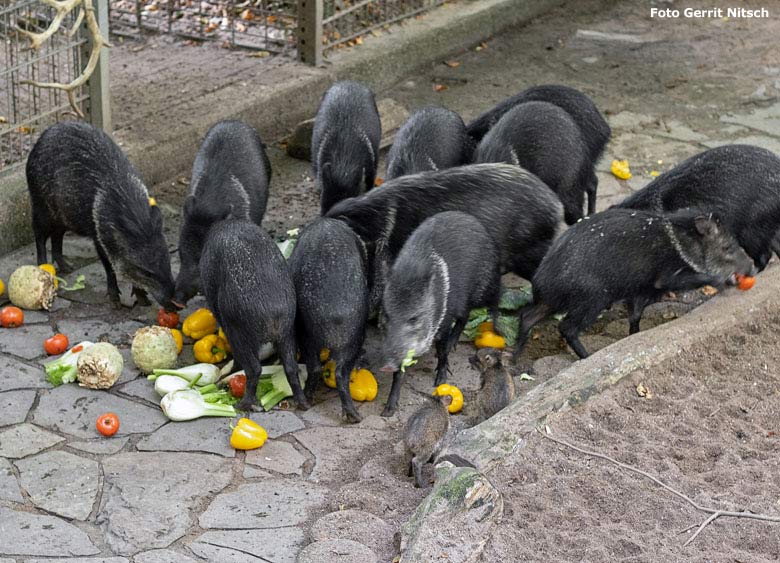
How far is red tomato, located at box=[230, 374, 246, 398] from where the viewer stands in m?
5.21

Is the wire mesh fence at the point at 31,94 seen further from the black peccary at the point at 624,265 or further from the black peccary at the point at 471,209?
the black peccary at the point at 624,265

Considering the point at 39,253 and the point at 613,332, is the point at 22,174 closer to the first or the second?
the point at 39,253

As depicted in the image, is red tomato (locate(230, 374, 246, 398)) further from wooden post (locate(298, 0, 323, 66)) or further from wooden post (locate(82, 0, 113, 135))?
wooden post (locate(298, 0, 323, 66))

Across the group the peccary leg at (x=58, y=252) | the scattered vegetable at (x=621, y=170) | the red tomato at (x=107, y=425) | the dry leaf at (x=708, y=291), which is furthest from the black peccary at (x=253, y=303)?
the scattered vegetable at (x=621, y=170)

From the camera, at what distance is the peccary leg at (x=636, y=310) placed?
5.54m

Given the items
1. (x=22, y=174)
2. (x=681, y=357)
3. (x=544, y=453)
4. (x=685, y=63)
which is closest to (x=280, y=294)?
(x=544, y=453)

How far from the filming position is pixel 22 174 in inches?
256

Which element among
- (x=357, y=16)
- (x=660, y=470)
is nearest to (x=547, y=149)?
(x=660, y=470)

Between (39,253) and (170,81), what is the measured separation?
2.30m

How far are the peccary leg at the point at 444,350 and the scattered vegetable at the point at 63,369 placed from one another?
5.34 ft

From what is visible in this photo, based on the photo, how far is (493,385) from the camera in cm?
493

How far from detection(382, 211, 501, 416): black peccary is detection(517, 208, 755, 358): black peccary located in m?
0.28

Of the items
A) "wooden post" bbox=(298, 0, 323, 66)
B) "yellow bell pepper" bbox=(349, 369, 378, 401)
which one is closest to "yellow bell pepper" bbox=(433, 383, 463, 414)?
"yellow bell pepper" bbox=(349, 369, 378, 401)

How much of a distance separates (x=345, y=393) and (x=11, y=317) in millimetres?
1808
